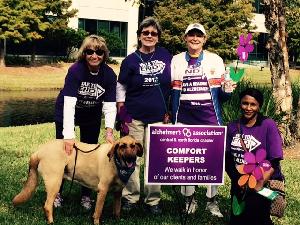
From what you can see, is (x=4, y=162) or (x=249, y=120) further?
(x=4, y=162)

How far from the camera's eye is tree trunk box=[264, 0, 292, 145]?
11.3 metres

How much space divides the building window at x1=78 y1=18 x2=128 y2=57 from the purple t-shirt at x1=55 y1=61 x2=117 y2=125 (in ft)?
142

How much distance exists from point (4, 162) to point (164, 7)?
3665 centimetres

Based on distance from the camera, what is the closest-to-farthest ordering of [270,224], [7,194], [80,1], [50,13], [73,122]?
1. [270,224]
2. [73,122]
3. [7,194]
4. [50,13]
5. [80,1]

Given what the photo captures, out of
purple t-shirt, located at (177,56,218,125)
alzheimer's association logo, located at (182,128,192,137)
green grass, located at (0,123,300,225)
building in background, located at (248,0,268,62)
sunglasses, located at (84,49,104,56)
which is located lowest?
green grass, located at (0,123,300,225)

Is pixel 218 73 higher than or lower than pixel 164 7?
lower

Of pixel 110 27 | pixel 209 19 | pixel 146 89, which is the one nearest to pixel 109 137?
pixel 146 89

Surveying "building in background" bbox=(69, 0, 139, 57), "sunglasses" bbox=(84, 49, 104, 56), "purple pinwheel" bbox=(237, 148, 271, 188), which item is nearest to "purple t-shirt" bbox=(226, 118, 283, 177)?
"purple pinwheel" bbox=(237, 148, 271, 188)

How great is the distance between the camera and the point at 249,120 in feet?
17.3

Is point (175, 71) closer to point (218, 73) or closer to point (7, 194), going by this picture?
point (218, 73)

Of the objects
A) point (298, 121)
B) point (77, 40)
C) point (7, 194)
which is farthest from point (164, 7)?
point (7, 194)

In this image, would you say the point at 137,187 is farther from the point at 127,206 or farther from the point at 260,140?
the point at 260,140

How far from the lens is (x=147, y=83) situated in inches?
237

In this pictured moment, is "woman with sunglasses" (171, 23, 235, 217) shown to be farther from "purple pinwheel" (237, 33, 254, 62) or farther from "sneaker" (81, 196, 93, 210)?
"sneaker" (81, 196, 93, 210)
